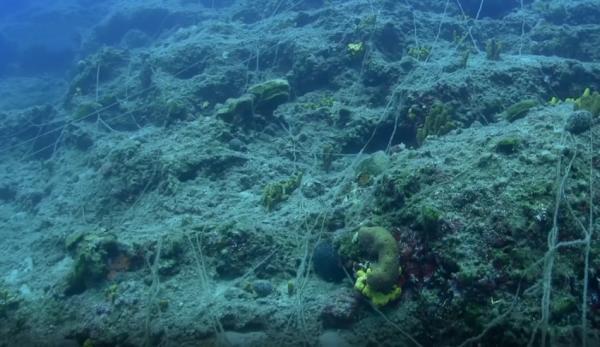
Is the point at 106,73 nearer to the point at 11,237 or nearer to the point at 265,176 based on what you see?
the point at 11,237

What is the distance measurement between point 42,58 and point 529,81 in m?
29.9

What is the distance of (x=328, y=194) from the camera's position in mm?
6633


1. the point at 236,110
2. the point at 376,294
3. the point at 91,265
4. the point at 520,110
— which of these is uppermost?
the point at 520,110

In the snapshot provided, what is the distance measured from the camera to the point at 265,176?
784cm

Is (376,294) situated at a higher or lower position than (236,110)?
lower

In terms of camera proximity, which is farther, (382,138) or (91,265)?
(382,138)

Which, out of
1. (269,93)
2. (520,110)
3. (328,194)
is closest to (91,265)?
(328,194)

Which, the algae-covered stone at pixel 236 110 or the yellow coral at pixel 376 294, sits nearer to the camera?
the yellow coral at pixel 376 294

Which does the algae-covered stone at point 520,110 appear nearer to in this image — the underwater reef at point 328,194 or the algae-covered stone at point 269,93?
the underwater reef at point 328,194

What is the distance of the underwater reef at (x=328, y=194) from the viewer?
3848 millimetres

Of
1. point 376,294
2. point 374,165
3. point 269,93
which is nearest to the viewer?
point 376,294

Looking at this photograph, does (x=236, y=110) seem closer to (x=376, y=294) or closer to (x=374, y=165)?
(x=374, y=165)

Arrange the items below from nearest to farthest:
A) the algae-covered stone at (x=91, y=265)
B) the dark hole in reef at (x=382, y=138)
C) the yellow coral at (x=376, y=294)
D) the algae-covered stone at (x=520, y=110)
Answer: the yellow coral at (x=376, y=294)
the algae-covered stone at (x=91, y=265)
the algae-covered stone at (x=520, y=110)
the dark hole in reef at (x=382, y=138)

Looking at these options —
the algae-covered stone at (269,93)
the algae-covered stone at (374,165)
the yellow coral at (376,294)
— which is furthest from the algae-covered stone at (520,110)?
the algae-covered stone at (269,93)
